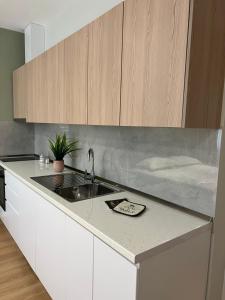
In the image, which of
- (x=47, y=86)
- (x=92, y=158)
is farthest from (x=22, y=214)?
(x=47, y=86)

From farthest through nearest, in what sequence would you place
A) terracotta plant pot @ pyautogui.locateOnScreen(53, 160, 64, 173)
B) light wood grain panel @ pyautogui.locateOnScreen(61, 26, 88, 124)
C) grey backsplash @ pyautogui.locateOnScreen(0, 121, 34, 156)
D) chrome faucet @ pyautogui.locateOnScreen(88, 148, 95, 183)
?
grey backsplash @ pyautogui.locateOnScreen(0, 121, 34, 156)
terracotta plant pot @ pyautogui.locateOnScreen(53, 160, 64, 173)
chrome faucet @ pyautogui.locateOnScreen(88, 148, 95, 183)
light wood grain panel @ pyautogui.locateOnScreen(61, 26, 88, 124)

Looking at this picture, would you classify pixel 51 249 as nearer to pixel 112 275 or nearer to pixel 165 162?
pixel 112 275

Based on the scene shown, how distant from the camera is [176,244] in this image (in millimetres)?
1065

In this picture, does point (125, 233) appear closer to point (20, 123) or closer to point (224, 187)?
point (224, 187)

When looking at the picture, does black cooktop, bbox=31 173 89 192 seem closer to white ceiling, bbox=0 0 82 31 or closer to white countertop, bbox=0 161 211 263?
white countertop, bbox=0 161 211 263

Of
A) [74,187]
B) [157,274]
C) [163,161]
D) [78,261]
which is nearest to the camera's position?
[157,274]

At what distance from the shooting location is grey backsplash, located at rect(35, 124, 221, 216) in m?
1.28

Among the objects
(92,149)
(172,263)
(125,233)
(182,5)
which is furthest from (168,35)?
(92,149)

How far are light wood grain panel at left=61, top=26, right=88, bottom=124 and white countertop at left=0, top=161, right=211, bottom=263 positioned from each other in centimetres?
63

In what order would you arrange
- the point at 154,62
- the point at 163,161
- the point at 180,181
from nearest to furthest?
the point at 154,62, the point at 180,181, the point at 163,161

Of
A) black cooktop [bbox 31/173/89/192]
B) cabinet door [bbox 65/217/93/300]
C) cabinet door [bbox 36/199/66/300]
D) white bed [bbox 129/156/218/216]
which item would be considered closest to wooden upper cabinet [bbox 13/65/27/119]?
black cooktop [bbox 31/173/89/192]

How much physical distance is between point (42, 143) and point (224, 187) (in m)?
2.61

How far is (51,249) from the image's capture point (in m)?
1.60

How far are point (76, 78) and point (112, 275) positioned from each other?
1364 millimetres
